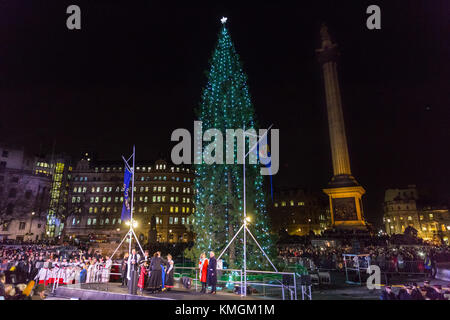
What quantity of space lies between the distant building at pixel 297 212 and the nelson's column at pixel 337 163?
56311 millimetres

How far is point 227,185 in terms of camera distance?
1845 centimetres

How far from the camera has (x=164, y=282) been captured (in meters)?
13.4

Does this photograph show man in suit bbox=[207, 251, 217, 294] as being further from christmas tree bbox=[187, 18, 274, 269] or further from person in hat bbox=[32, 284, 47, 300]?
person in hat bbox=[32, 284, 47, 300]

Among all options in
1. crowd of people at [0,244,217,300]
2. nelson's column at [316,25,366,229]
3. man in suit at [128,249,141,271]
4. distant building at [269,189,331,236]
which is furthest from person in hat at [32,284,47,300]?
distant building at [269,189,331,236]

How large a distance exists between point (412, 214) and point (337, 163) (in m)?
74.3

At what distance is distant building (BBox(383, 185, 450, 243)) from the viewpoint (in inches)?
3521

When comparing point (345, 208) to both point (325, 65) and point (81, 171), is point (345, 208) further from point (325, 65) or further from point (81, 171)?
point (81, 171)

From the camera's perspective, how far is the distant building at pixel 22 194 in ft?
218

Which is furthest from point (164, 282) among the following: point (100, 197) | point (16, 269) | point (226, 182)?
point (100, 197)

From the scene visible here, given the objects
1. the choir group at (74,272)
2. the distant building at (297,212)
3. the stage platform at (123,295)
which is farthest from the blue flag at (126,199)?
the distant building at (297,212)

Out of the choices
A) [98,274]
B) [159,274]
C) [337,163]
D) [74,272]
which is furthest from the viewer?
[337,163]

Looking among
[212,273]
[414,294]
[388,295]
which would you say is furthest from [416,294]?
[212,273]

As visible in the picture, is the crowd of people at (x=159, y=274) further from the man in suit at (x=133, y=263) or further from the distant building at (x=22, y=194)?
the distant building at (x=22, y=194)

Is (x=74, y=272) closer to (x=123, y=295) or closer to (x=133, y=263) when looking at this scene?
(x=133, y=263)
